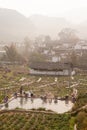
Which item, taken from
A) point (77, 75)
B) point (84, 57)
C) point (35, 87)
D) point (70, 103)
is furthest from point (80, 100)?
point (84, 57)

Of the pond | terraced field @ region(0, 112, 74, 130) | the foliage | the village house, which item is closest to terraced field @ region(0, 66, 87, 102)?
the village house

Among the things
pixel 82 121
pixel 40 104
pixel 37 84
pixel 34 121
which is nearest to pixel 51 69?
pixel 37 84

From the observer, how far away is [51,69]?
226ft

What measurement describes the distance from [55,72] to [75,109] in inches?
1405

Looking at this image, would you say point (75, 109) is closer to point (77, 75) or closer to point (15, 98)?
point (15, 98)

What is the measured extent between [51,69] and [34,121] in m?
39.2

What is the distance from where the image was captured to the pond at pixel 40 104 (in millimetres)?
35281

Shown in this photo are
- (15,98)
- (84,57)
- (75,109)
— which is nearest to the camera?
(75,109)

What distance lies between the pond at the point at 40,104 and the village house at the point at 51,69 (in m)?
28.5

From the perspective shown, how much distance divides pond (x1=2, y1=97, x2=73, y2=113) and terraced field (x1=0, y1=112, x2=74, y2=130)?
2559mm

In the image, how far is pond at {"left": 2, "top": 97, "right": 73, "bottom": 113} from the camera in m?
35.3

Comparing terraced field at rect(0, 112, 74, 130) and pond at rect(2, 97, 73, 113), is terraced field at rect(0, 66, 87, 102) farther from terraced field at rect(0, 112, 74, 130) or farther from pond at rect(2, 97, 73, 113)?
terraced field at rect(0, 112, 74, 130)

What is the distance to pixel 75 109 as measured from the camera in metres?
33.1

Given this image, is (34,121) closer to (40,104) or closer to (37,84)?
(40,104)
